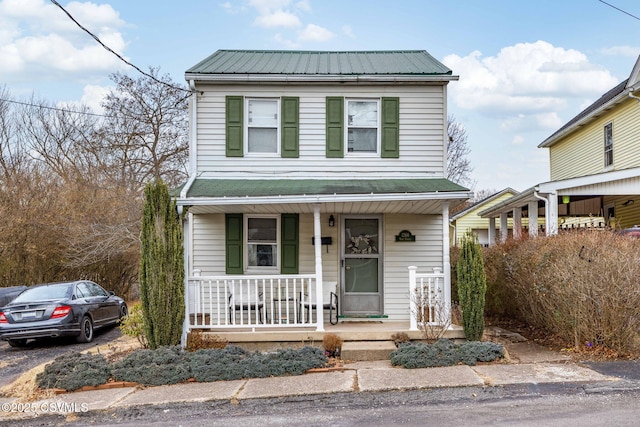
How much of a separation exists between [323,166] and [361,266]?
2.11m

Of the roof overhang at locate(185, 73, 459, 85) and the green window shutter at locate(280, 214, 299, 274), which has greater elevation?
the roof overhang at locate(185, 73, 459, 85)

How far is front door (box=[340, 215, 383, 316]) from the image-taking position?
9.96 meters

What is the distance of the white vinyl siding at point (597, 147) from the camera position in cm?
1507

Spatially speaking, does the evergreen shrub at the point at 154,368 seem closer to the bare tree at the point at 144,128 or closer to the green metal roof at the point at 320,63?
the green metal roof at the point at 320,63

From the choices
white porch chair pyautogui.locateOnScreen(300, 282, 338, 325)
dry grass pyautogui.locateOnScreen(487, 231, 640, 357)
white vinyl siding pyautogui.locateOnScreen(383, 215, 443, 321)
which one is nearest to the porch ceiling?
white vinyl siding pyautogui.locateOnScreen(383, 215, 443, 321)

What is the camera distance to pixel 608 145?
54.8 feet

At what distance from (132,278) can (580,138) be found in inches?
708

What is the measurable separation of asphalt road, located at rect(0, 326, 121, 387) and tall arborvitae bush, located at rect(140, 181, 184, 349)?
2.34 m

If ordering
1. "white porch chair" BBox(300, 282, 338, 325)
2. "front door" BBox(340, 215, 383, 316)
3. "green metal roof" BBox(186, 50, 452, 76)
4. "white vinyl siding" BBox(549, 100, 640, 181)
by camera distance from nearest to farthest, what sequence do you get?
"white porch chair" BBox(300, 282, 338, 325), "front door" BBox(340, 215, 383, 316), "green metal roof" BBox(186, 50, 452, 76), "white vinyl siding" BBox(549, 100, 640, 181)

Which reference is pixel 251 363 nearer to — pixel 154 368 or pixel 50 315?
pixel 154 368

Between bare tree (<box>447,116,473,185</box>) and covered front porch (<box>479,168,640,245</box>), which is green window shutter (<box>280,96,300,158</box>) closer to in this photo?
covered front porch (<box>479,168,640,245</box>)

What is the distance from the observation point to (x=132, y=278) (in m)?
20.8

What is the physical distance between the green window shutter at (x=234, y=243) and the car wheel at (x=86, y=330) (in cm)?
357

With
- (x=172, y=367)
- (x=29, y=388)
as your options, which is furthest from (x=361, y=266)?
(x=29, y=388)
